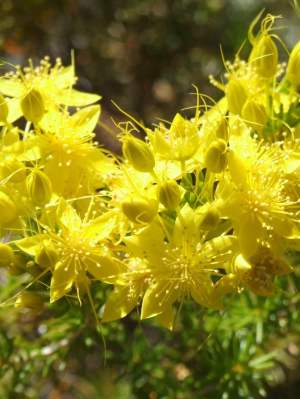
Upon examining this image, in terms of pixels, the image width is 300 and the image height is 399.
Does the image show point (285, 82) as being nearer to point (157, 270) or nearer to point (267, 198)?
point (267, 198)

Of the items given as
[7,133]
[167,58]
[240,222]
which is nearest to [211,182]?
[240,222]

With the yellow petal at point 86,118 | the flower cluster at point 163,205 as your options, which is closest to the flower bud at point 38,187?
the flower cluster at point 163,205

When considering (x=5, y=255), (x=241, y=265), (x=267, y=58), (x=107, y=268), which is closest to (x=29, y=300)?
(x=5, y=255)

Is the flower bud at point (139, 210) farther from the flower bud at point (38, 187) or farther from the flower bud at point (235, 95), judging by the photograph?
the flower bud at point (235, 95)

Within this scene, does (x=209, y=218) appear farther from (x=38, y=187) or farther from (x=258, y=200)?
(x=38, y=187)

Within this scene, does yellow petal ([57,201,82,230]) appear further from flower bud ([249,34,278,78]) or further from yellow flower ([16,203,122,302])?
flower bud ([249,34,278,78])

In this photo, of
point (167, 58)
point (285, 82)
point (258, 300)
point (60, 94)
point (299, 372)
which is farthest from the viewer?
point (167, 58)
